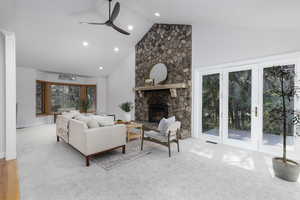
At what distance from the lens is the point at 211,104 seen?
427 centimetres

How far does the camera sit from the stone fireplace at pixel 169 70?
4582 mm

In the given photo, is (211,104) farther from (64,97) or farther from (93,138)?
(64,97)

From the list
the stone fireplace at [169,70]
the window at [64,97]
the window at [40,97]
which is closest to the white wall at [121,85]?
the stone fireplace at [169,70]

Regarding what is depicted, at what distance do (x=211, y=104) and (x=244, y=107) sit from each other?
33.3 inches

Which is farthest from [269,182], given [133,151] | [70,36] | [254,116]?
[70,36]

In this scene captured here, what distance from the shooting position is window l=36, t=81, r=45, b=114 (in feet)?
22.0

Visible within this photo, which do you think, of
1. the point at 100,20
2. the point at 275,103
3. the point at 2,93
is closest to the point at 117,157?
the point at 2,93

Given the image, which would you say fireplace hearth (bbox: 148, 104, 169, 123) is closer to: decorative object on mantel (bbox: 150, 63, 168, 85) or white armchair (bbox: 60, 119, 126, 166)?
Result: decorative object on mantel (bbox: 150, 63, 168, 85)

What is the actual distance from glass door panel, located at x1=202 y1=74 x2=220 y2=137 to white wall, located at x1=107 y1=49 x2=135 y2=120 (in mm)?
3263

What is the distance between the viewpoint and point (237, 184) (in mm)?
2098

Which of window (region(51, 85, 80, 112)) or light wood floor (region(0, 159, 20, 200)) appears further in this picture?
window (region(51, 85, 80, 112))

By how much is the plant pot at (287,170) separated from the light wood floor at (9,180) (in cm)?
369

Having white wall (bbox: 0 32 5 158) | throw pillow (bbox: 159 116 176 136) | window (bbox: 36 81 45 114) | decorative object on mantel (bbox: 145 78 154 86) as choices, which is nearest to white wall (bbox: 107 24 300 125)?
decorative object on mantel (bbox: 145 78 154 86)

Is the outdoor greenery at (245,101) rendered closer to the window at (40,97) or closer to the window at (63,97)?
the window at (63,97)
